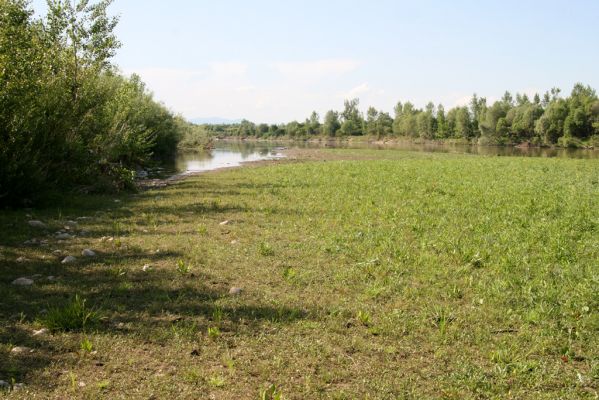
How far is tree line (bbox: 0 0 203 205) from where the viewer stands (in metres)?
14.4

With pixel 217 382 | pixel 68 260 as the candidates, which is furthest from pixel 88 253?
pixel 217 382

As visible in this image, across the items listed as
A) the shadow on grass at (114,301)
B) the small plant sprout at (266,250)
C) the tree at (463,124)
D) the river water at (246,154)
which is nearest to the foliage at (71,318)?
the shadow on grass at (114,301)

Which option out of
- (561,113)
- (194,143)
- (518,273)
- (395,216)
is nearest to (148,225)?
(395,216)

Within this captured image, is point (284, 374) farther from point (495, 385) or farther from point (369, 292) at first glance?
point (369, 292)

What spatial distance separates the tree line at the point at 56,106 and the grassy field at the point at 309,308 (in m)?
2.04

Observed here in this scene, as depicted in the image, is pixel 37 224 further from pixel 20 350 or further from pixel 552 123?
pixel 552 123

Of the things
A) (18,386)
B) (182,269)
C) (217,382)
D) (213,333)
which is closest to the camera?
(18,386)

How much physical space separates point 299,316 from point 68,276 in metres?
4.78

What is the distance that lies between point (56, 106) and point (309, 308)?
49.1ft

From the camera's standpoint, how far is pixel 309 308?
297 inches

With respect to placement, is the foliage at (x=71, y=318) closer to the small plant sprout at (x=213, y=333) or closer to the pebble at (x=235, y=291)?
the small plant sprout at (x=213, y=333)

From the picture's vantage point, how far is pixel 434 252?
10719 millimetres

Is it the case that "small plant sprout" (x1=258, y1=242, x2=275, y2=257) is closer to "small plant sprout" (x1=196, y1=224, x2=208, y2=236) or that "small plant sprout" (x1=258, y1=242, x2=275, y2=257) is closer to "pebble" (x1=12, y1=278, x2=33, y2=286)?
"small plant sprout" (x1=196, y1=224, x2=208, y2=236)

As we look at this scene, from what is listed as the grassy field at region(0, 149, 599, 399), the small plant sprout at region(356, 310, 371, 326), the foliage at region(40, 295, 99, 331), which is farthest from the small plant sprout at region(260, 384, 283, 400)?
the foliage at region(40, 295, 99, 331)
